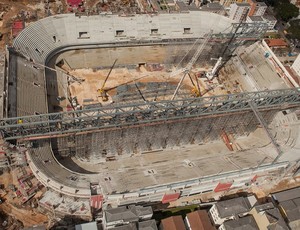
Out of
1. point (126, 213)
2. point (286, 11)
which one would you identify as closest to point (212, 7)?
point (286, 11)

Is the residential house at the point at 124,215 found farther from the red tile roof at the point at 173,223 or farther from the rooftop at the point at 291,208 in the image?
the rooftop at the point at 291,208

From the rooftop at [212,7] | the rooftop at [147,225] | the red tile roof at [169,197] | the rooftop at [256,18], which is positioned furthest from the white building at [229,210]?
the rooftop at [212,7]

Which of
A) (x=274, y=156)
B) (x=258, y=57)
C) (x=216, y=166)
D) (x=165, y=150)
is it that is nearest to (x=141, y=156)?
(x=165, y=150)

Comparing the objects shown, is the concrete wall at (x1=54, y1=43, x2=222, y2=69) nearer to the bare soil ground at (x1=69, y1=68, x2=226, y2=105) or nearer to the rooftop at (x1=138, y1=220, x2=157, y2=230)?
the bare soil ground at (x1=69, y1=68, x2=226, y2=105)

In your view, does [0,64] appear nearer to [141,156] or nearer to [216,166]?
[141,156]

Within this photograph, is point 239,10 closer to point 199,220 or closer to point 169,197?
point 169,197

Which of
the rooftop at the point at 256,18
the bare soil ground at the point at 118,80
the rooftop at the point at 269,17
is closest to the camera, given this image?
the bare soil ground at the point at 118,80
